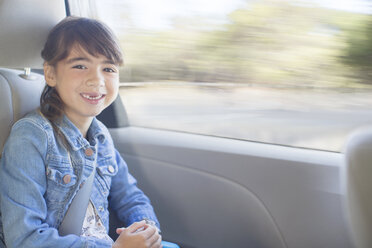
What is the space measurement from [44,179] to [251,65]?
0.82m

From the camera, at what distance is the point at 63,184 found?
4.36ft

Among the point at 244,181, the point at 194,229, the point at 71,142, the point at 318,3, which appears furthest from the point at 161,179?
the point at 318,3

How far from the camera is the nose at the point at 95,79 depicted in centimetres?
140

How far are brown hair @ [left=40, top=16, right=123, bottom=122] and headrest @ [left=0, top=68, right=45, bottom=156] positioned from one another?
0.05 m

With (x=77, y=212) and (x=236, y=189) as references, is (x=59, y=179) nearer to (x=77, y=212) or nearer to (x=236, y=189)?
(x=77, y=212)

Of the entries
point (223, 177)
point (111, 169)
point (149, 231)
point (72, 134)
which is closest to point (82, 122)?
point (72, 134)

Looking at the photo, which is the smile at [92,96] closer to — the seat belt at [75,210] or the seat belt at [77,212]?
the seat belt at [75,210]

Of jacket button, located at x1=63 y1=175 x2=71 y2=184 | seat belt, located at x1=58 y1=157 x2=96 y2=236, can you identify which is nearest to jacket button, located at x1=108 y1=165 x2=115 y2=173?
seat belt, located at x1=58 y1=157 x2=96 y2=236

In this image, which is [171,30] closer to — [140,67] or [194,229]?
[140,67]

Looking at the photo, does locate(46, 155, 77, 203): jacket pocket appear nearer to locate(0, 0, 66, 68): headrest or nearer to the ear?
the ear

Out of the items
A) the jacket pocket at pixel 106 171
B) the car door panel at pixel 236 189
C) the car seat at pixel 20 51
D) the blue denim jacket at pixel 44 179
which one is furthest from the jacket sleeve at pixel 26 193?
the car door panel at pixel 236 189

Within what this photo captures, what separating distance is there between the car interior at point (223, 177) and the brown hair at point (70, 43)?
2.7 inches

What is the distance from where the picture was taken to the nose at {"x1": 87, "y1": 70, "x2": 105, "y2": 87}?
4.58 feet

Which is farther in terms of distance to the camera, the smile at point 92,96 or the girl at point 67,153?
the smile at point 92,96
